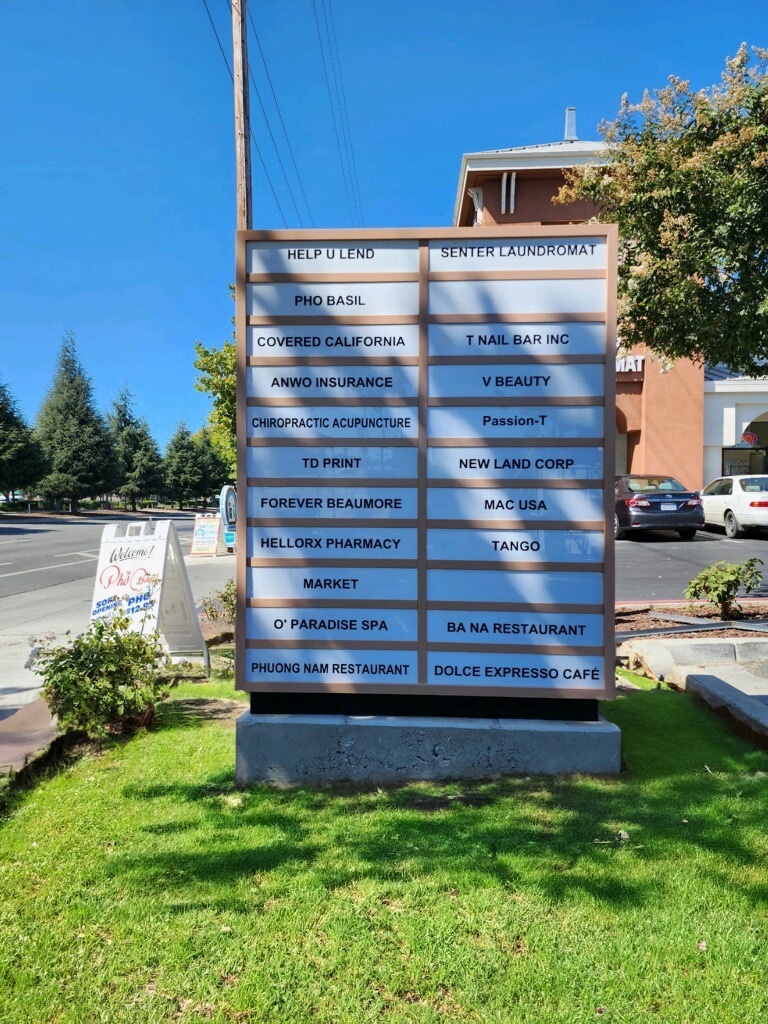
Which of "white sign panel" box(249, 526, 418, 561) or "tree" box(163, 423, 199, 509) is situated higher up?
"tree" box(163, 423, 199, 509)

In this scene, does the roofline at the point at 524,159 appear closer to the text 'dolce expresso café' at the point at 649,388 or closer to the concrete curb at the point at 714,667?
the text 'dolce expresso café' at the point at 649,388

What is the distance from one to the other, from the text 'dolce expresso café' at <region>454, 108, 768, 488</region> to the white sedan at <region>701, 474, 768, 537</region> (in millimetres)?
5814

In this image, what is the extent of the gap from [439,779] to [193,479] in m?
66.3

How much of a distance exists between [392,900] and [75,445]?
49120 millimetres

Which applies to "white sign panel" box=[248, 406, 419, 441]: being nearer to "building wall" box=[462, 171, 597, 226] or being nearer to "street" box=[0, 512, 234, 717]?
"street" box=[0, 512, 234, 717]

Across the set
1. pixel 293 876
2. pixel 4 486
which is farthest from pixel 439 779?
pixel 4 486

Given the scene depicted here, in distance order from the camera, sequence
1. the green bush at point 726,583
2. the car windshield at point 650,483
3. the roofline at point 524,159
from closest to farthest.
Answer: the green bush at point 726,583 < the car windshield at point 650,483 < the roofline at point 524,159

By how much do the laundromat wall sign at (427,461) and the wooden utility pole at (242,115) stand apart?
215 inches

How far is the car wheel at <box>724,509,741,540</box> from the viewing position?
17.0 m

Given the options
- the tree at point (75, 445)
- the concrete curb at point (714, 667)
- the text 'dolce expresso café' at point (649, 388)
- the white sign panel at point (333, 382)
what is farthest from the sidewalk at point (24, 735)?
the tree at point (75, 445)

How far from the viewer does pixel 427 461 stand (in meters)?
3.66

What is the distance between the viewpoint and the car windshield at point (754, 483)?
54.5 ft

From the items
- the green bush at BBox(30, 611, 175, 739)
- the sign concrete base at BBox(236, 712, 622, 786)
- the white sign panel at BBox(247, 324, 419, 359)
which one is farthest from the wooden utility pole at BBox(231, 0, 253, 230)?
the sign concrete base at BBox(236, 712, 622, 786)

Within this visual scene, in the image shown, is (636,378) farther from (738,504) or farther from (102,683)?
(102,683)
